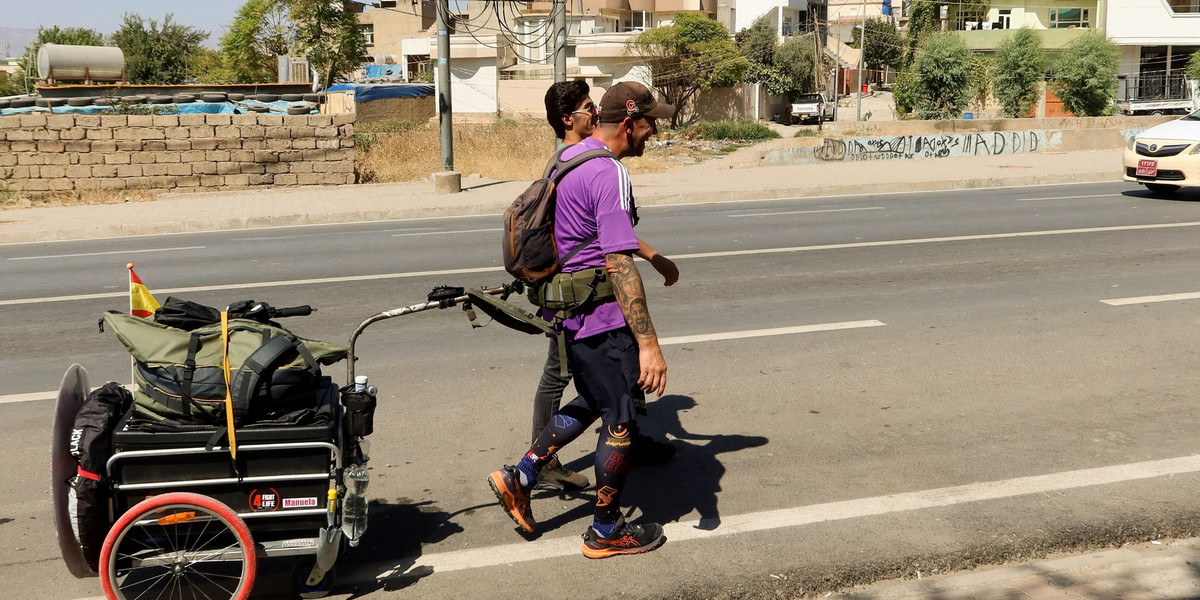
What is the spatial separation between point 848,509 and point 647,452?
106 cm

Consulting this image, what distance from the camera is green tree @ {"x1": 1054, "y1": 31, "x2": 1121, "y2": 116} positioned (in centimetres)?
3603

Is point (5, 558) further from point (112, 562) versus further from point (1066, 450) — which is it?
point (1066, 450)

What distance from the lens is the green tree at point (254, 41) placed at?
2355 inches

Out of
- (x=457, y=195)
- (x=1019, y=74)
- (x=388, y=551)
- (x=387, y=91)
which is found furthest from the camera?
(x=387, y=91)

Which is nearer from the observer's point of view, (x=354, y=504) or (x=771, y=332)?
(x=354, y=504)

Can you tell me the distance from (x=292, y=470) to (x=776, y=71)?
6362 centimetres

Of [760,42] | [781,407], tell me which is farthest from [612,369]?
[760,42]

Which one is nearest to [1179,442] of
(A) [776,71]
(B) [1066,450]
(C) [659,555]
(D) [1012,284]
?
(B) [1066,450]

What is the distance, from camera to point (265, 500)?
141 inches

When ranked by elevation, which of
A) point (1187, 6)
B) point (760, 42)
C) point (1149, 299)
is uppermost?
point (1187, 6)

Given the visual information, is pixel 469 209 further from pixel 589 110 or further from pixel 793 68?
pixel 793 68

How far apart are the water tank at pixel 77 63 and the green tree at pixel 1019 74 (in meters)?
33.3

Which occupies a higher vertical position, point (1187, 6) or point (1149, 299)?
point (1187, 6)

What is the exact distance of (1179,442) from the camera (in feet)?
16.9
